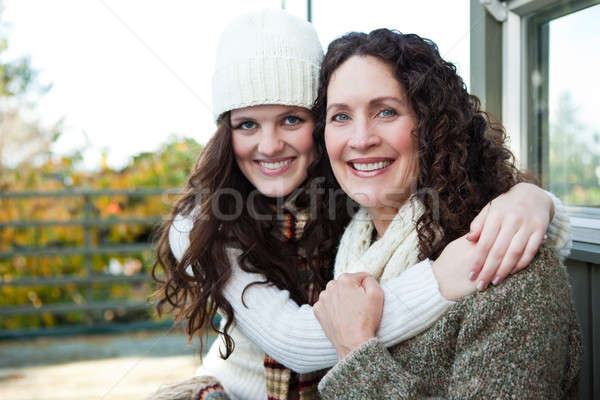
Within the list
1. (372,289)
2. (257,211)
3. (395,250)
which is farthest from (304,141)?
(372,289)

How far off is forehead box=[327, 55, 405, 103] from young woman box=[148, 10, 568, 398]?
29 centimetres

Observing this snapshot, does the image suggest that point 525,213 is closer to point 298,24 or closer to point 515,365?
point 515,365

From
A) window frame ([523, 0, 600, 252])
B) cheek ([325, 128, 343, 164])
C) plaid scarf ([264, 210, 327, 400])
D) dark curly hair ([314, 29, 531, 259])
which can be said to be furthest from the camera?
window frame ([523, 0, 600, 252])

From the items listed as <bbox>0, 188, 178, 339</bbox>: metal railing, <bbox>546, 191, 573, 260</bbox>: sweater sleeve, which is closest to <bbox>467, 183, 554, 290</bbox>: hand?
<bbox>546, 191, 573, 260</bbox>: sweater sleeve

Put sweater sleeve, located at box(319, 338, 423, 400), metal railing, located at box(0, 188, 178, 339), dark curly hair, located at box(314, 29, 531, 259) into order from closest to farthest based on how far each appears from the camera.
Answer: sweater sleeve, located at box(319, 338, 423, 400) < dark curly hair, located at box(314, 29, 531, 259) < metal railing, located at box(0, 188, 178, 339)

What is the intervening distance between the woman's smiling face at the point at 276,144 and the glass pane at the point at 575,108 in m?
0.93

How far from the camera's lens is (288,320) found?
1589 mm

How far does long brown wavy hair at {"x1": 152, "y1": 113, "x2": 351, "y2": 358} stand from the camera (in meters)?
1.81

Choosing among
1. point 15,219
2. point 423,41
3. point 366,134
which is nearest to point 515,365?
point 366,134

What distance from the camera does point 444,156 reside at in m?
1.46

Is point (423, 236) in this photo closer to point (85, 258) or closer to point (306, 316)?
point (306, 316)

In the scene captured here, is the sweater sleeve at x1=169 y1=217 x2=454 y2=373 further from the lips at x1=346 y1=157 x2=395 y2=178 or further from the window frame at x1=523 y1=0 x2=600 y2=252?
the window frame at x1=523 y1=0 x2=600 y2=252

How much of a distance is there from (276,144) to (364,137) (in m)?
0.42

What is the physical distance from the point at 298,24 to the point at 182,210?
82cm
